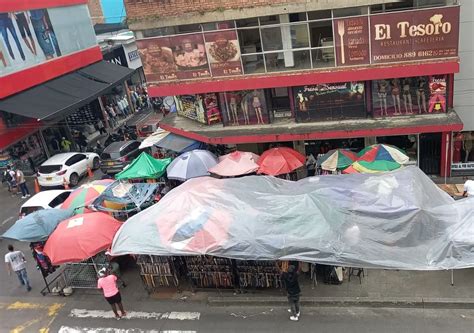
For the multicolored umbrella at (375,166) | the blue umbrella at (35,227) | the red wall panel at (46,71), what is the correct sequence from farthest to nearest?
the red wall panel at (46,71)
the multicolored umbrella at (375,166)
the blue umbrella at (35,227)

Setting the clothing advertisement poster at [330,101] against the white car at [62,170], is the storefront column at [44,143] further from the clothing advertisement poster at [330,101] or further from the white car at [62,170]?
the clothing advertisement poster at [330,101]

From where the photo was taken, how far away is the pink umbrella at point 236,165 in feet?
53.7

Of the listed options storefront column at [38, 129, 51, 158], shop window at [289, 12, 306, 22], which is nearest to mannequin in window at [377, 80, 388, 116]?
shop window at [289, 12, 306, 22]

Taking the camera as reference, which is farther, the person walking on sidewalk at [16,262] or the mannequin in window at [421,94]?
the mannequin in window at [421,94]

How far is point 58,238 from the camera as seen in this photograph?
1252 centimetres

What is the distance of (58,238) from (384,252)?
879cm

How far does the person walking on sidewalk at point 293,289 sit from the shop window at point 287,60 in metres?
9.26

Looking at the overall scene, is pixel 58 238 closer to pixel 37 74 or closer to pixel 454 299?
pixel 454 299

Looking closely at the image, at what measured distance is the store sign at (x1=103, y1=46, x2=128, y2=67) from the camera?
33031 mm

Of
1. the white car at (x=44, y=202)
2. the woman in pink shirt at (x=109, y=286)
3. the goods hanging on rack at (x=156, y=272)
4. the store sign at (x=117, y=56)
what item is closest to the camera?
the woman in pink shirt at (x=109, y=286)

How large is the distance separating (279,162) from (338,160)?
2.13m

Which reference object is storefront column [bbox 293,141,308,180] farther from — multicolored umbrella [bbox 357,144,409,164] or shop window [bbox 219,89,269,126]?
multicolored umbrella [bbox 357,144,409,164]

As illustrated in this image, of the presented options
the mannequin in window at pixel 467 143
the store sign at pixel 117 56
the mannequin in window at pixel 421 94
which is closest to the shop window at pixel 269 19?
the mannequin in window at pixel 421 94

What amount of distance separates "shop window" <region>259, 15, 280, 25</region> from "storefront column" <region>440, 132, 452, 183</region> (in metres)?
7.65
